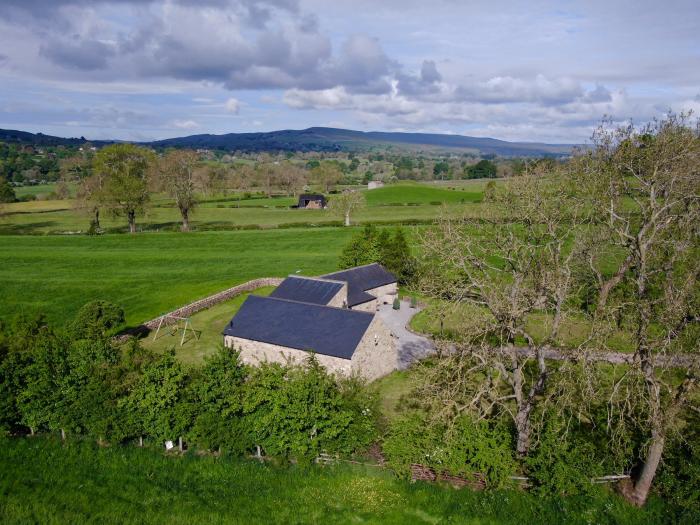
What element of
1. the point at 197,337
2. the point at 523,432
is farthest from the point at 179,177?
the point at 523,432

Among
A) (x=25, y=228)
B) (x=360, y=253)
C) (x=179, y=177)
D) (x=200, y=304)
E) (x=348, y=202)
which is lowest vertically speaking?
(x=200, y=304)

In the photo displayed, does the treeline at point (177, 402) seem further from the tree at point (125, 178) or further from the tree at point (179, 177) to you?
the tree at point (179, 177)

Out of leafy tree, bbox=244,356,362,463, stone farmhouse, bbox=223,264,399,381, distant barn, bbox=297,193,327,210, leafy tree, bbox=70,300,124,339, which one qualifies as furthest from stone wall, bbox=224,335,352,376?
distant barn, bbox=297,193,327,210

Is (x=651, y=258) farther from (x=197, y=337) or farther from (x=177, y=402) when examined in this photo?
(x=197, y=337)

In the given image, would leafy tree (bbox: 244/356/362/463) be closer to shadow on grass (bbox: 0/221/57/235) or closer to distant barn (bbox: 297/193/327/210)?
shadow on grass (bbox: 0/221/57/235)

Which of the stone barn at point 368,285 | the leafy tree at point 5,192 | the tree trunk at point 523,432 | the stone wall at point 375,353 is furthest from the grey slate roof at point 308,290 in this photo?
the leafy tree at point 5,192

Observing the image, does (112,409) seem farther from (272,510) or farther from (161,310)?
(161,310)

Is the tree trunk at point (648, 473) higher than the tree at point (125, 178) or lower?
lower
